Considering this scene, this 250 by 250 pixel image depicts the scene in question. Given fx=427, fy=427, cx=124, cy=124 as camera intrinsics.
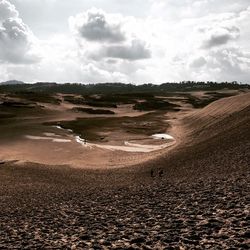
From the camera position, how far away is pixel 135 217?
19578 mm

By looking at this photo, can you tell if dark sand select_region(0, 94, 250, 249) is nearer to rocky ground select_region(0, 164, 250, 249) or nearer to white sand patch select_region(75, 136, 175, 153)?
rocky ground select_region(0, 164, 250, 249)

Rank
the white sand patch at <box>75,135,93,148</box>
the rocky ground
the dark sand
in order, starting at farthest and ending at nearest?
1. the white sand patch at <box>75,135,93,148</box>
2. the dark sand
3. the rocky ground

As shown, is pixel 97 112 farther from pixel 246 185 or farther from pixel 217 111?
pixel 246 185

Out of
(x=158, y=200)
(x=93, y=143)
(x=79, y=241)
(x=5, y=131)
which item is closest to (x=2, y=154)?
(x=93, y=143)

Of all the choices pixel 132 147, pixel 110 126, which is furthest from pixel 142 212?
pixel 110 126

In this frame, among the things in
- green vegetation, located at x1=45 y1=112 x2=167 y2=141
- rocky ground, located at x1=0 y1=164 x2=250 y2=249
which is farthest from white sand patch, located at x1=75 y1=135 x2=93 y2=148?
rocky ground, located at x1=0 y1=164 x2=250 y2=249

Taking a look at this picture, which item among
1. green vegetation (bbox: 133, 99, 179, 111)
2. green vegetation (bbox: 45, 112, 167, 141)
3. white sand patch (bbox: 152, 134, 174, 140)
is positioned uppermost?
green vegetation (bbox: 133, 99, 179, 111)

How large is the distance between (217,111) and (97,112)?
2168 inches

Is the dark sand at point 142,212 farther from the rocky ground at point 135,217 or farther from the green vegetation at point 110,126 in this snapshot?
the green vegetation at point 110,126

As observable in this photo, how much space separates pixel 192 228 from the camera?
1570cm

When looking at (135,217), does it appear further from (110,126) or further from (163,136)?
(110,126)

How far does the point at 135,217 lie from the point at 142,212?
109 cm

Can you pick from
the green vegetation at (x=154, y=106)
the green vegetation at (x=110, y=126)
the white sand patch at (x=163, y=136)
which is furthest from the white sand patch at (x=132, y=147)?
the green vegetation at (x=154, y=106)

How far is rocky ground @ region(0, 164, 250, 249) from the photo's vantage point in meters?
14.8
